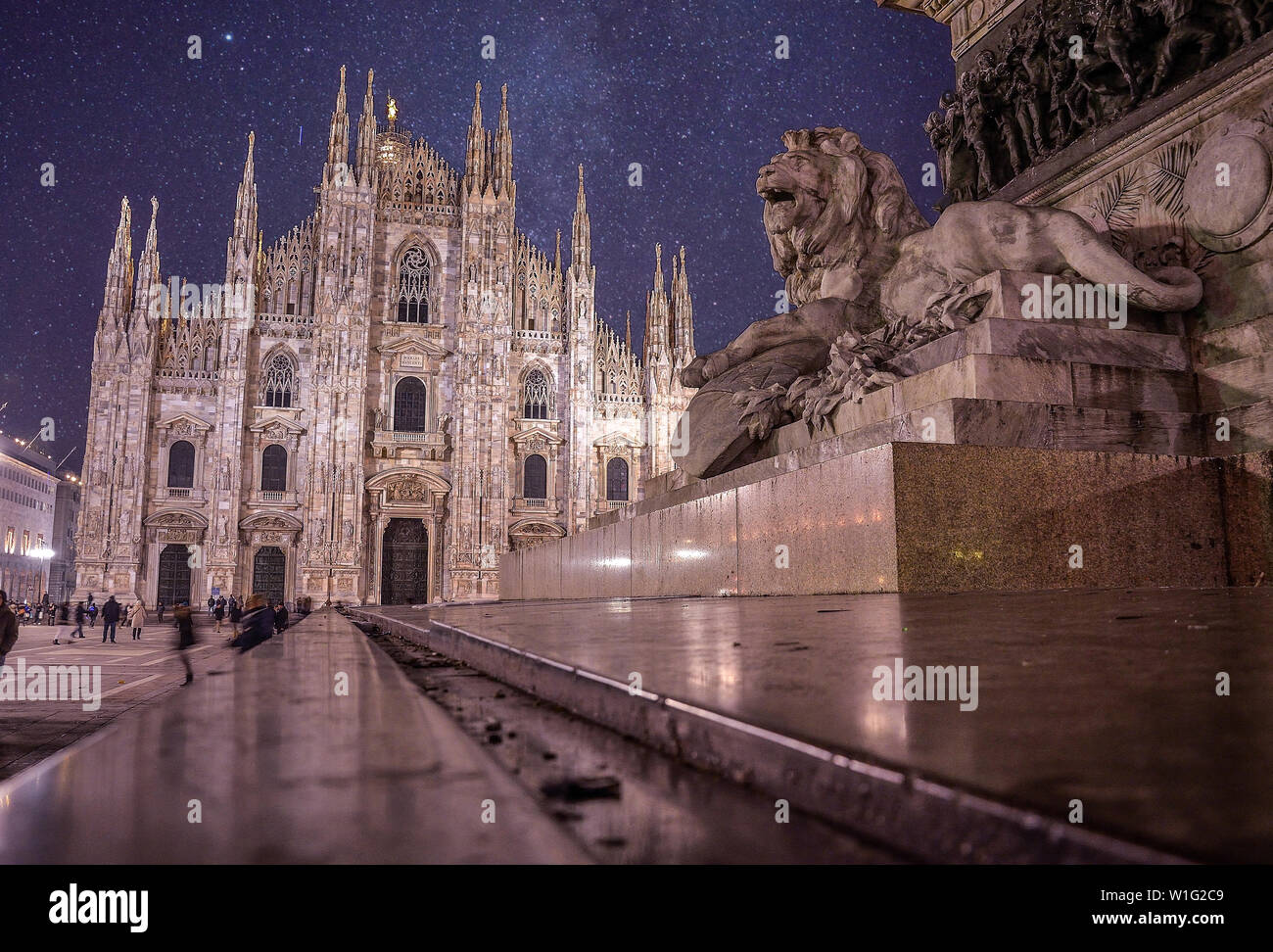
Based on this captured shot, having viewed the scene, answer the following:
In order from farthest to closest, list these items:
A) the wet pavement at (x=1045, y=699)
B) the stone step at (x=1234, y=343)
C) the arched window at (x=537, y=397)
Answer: the arched window at (x=537, y=397) < the stone step at (x=1234, y=343) < the wet pavement at (x=1045, y=699)

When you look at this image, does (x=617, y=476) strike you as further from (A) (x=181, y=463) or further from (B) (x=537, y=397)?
(A) (x=181, y=463)

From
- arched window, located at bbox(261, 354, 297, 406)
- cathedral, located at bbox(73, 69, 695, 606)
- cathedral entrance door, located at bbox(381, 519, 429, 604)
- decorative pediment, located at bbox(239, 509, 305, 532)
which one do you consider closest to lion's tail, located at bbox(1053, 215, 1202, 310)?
cathedral, located at bbox(73, 69, 695, 606)

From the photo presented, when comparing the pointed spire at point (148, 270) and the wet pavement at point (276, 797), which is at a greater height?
the pointed spire at point (148, 270)

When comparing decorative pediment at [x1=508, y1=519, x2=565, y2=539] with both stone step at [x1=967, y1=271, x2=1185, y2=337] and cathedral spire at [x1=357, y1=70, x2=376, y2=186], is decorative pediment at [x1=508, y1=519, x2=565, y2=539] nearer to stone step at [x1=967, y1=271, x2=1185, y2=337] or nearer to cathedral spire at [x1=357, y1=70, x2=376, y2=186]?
cathedral spire at [x1=357, y1=70, x2=376, y2=186]

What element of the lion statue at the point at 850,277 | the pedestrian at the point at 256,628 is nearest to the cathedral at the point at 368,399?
the pedestrian at the point at 256,628

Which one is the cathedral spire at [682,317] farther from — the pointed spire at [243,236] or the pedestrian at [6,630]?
the pedestrian at [6,630]
